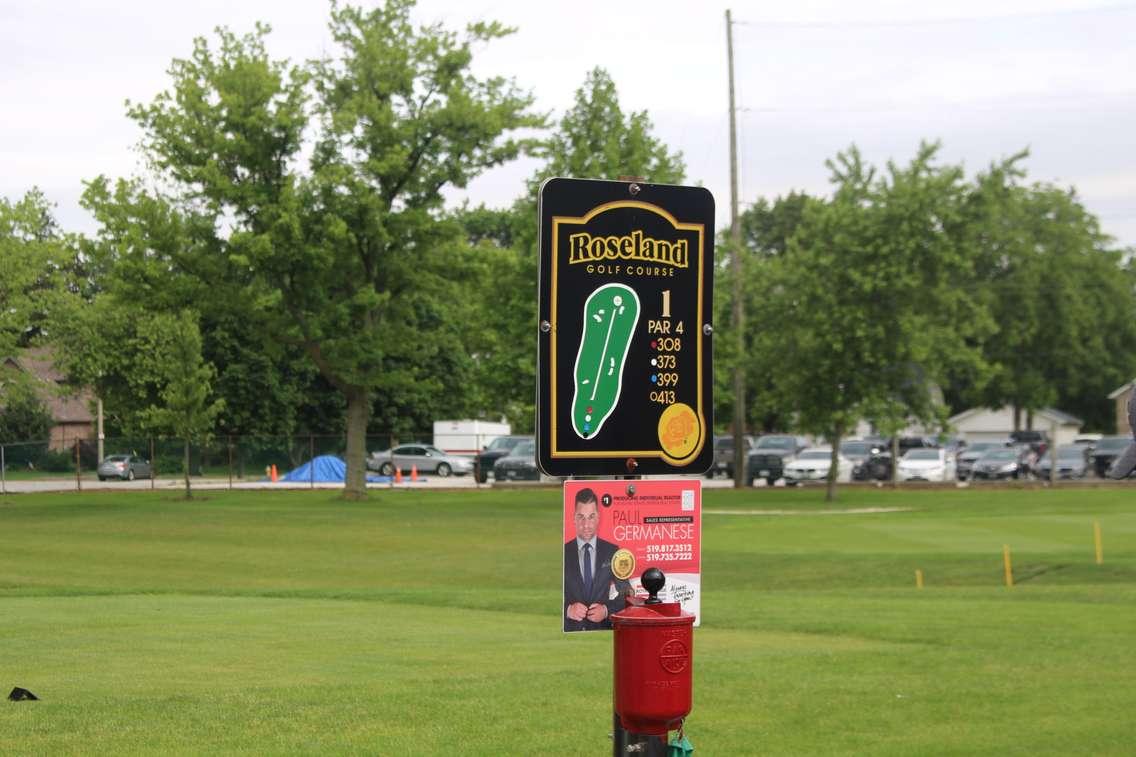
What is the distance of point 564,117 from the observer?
47406 mm

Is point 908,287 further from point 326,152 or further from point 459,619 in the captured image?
point 459,619

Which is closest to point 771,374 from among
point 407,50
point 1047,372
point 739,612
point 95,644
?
point 407,50

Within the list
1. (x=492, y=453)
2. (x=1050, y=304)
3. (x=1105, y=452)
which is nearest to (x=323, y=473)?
(x=492, y=453)

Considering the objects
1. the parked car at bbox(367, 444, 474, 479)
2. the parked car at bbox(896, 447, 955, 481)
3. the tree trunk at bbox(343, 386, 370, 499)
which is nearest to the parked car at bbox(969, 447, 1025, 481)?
the parked car at bbox(896, 447, 955, 481)

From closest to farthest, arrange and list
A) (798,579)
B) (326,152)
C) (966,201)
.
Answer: (798,579), (326,152), (966,201)

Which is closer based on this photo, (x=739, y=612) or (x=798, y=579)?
(x=739, y=612)

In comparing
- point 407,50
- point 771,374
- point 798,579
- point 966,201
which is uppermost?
point 407,50

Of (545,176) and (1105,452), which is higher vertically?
(545,176)

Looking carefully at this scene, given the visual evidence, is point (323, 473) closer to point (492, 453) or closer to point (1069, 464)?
point (492, 453)

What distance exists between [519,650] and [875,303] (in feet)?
116

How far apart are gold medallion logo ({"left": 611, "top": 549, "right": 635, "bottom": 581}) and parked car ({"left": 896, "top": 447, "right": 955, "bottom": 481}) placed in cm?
5382

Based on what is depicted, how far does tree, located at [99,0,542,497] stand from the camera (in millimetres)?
41875

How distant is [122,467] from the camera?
5969 cm

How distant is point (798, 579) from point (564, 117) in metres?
25.3
